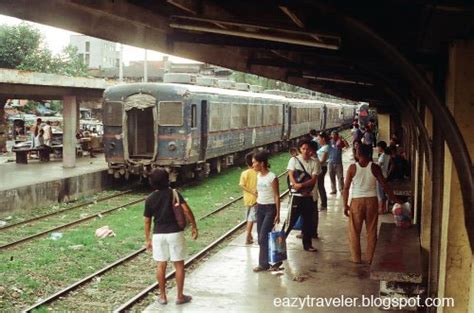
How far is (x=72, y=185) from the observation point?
1747 cm

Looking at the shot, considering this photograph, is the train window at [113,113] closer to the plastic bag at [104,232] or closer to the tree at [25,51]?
the plastic bag at [104,232]

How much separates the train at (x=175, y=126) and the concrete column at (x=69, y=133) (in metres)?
2.13

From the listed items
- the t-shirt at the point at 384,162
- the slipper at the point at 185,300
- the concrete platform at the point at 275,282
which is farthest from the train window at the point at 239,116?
the slipper at the point at 185,300

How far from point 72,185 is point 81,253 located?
765cm

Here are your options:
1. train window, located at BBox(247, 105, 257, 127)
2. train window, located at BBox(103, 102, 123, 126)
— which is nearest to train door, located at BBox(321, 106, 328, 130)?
A: train window, located at BBox(247, 105, 257, 127)

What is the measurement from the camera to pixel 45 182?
16.2m

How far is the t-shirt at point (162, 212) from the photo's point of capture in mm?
6695

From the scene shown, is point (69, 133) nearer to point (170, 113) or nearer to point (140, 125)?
point (140, 125)

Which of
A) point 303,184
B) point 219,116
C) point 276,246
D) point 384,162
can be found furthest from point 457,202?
point 219,116

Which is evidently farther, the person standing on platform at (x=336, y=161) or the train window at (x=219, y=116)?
the train window at (x=219, y=116)

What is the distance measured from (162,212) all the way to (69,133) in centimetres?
1520

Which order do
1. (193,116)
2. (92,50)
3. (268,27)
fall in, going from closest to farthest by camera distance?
(268,27) → (193,116) → (92,50)

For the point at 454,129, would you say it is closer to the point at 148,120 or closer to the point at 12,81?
the point at 12,81

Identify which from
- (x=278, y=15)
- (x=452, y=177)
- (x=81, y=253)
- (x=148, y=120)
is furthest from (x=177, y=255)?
(x=148, y=120)
